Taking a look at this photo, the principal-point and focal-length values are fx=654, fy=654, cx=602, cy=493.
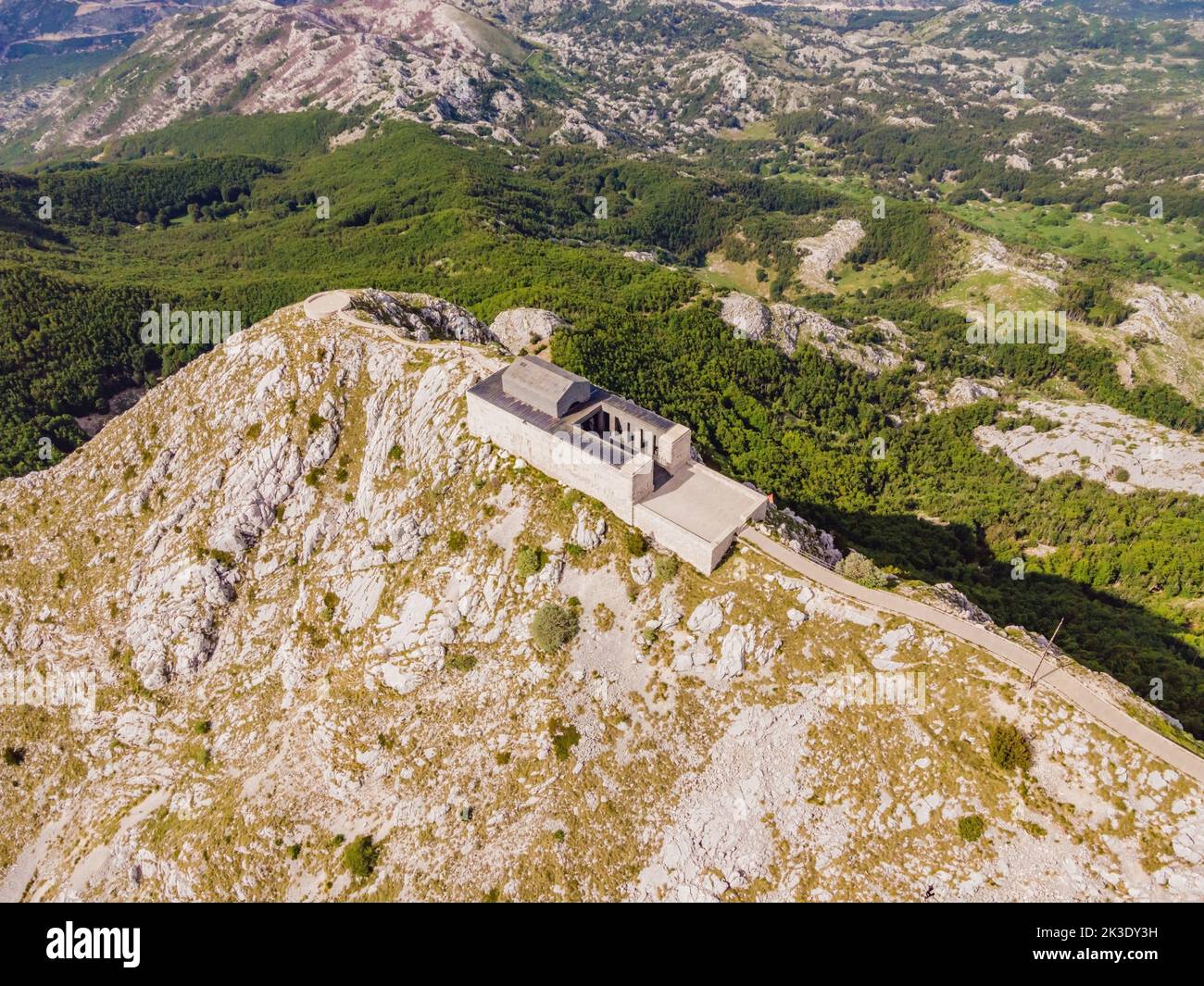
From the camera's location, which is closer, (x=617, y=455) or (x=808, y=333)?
(x=617, y=455)

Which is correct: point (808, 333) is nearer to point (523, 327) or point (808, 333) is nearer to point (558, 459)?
point (523, 327)

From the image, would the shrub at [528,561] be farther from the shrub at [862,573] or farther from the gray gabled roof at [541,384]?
the shrub at [862,573]

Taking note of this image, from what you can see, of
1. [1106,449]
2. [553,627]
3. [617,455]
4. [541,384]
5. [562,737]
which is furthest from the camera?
[1106,449]

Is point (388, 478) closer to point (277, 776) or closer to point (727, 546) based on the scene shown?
point (277, 776)

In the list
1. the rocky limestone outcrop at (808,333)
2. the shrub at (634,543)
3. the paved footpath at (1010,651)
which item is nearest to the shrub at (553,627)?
the shrub at (634,543)

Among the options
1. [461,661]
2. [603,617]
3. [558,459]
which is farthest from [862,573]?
[461,661]

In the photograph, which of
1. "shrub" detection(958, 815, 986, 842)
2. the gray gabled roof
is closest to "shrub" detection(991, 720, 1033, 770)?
"shrub" detection(958, 815, 986, 842)

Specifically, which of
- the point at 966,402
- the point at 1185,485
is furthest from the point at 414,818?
the point at 966,402
